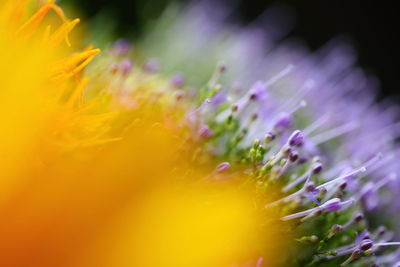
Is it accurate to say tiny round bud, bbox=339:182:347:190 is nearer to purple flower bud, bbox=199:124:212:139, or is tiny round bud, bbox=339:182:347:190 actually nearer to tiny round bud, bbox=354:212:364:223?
tiny round bud, bbox=354:212:364:223

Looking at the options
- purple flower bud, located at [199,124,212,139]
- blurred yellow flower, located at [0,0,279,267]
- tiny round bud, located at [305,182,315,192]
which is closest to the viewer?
blurred yellow flower, located at [0,0,279,267]

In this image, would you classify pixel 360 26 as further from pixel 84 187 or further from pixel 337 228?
pixel 84 187

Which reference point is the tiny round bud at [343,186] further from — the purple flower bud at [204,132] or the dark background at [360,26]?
the dark background at [360,26]

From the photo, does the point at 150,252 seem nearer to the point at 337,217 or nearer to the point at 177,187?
the point at 177,187

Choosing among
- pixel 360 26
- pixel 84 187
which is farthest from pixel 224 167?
pixel 360 26

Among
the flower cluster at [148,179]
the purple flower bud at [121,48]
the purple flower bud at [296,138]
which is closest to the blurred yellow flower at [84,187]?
the flower cluster at [148,179]

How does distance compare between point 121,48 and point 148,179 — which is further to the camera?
point 121,48

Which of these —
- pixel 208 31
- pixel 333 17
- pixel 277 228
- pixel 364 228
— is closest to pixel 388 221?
pixel 364 228

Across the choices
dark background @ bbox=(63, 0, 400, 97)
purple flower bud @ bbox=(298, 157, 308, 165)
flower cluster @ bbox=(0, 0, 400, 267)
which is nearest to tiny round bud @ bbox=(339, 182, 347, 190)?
flower cluster @ bbox=(0, 0, 400, 267)
